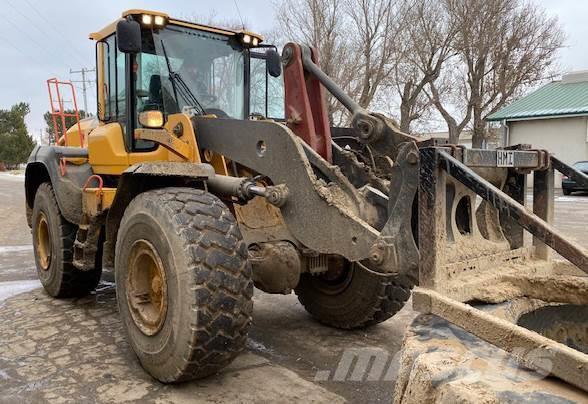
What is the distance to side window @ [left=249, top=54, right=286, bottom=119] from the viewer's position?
517 centimetres

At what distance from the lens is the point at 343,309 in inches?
191

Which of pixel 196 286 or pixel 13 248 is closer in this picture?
pixel 196 286

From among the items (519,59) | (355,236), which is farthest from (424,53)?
(355,236)

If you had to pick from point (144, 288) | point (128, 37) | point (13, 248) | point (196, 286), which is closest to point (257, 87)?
point (128, 37)

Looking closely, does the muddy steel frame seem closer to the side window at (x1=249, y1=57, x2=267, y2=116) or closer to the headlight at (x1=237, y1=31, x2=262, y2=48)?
the side window at (x1=249, y1=57, x2=267, y2=116)

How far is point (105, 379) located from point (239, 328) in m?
1.10

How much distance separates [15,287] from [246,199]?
393 cm

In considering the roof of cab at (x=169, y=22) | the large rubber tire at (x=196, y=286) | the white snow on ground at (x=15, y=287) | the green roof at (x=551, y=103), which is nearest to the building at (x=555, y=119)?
the green roof at (x=551, y=103)

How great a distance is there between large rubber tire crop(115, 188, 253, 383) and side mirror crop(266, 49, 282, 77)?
2.08 m

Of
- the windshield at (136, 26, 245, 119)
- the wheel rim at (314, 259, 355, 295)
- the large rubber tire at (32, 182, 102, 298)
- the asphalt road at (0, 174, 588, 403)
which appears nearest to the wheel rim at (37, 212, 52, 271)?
the large rubber tire at (32, 182, 102, 298)

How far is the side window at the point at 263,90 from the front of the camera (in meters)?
5.17

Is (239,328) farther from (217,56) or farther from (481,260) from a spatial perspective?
(217,56)

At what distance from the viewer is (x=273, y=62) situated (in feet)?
17.5

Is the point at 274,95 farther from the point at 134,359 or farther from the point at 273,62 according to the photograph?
the point at 134,359
